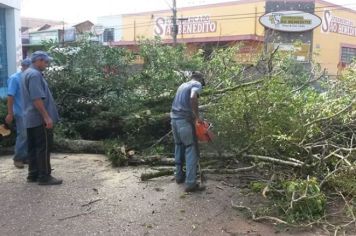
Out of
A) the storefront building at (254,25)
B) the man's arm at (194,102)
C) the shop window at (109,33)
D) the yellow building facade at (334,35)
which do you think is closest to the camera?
the man's arm at (194,102)

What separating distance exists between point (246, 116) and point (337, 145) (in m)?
1.21

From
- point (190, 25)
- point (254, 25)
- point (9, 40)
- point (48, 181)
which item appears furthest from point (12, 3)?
point (190, 25)

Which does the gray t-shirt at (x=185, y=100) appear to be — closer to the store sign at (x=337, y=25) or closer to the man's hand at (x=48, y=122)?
the man's hand at (x=48, y=122)

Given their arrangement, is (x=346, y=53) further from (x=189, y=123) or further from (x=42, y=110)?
(x=42, y=110)

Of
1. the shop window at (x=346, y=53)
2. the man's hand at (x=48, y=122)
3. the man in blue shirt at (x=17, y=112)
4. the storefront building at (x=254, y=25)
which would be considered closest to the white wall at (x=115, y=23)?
the storefront building at (x=254, y=25)

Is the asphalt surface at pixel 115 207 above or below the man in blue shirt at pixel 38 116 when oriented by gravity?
below

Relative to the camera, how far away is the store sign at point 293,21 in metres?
32.0

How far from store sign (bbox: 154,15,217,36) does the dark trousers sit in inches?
Result: 1176

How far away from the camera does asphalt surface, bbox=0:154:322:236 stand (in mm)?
4961

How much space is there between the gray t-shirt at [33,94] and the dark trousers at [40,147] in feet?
0.34

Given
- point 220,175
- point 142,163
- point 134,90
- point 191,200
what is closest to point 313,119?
point 220,175

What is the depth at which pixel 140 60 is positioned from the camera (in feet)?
Answer: 32.2

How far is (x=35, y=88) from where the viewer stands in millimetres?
6047

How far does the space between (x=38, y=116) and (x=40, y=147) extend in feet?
1.30
